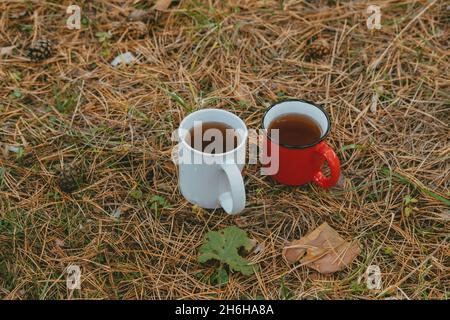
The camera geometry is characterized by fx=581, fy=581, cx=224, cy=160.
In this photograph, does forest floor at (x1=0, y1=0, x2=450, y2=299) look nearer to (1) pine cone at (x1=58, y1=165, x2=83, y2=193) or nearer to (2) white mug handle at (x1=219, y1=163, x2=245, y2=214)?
(1) pine cone at (x1=58, y1=165, x2=83, y2=193)

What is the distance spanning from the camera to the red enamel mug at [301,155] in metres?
1.87

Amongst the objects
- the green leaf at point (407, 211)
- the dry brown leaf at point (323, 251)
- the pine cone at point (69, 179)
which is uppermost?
the pine cone at point (69, 179)

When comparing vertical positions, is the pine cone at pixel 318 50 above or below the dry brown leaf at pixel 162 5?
below

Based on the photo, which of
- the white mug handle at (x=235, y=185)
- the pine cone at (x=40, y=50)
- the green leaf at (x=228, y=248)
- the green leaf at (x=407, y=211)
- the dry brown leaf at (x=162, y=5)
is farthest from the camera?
the dry brown leaf at (x=162, y=5)

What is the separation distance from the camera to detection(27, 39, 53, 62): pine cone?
237 centimetres

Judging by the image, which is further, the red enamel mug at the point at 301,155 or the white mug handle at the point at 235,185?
the red enamel mug at the point at 301,155

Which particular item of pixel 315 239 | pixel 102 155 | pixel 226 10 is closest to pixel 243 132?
pixel 315 239

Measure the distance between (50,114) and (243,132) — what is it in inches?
32.8

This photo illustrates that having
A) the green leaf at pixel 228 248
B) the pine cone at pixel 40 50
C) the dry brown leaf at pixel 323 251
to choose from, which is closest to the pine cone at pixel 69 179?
the green leaf at pixel 228 248

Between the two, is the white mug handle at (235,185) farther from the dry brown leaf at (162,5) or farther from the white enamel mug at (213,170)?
the dry brown leaf at (162,5)

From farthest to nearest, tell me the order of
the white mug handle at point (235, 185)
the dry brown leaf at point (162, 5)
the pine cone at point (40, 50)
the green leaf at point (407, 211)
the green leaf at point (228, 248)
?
the dry brown leaf at point (162, 5), the pine cone at point (40, 50), the green leaf at point (407, 211), the green leaf at point (228, 248), the white mug handle at point (235, 185)

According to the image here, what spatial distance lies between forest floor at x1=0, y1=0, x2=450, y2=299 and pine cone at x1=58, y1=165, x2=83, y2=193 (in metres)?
0.02

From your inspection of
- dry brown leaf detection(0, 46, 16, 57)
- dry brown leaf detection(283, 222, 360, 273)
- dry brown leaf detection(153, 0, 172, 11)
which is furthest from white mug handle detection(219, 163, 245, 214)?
dry brown leaf detection(0, 46, 16, 57)

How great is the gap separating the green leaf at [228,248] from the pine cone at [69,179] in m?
0.51
